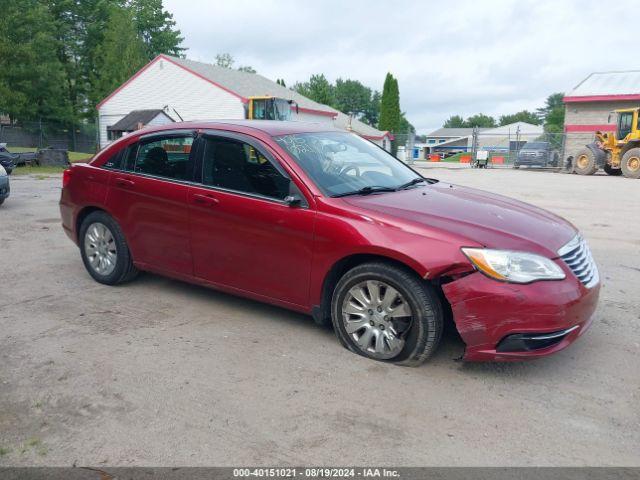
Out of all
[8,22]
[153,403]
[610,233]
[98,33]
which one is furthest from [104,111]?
[153,403]

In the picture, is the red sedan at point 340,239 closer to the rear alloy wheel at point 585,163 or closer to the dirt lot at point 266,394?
the dirt lot at point 266,394

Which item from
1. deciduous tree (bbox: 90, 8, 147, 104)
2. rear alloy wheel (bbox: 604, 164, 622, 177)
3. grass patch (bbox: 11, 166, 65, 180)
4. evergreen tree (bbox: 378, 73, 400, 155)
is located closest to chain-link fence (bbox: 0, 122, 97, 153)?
→ deciduous tree (bbox: 90, 8, 147, 104)

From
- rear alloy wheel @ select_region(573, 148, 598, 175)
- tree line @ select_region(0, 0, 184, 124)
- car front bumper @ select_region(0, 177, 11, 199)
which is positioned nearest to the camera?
car front bumper @ select_region(0, 177, 11, 199)

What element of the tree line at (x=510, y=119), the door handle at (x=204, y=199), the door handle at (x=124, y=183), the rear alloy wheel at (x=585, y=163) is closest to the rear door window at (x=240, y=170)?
the door handle at (x=204, y=199)

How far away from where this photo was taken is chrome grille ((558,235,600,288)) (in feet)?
11.5

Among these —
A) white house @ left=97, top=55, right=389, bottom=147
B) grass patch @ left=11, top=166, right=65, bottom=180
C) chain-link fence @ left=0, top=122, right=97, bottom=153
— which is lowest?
grass patch @ left=11, top=166, right=65, bottom=180

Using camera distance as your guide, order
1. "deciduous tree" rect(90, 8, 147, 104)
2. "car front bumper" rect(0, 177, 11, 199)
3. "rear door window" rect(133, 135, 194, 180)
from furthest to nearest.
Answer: "deciduous tree" rect(90, 8, 147, 104), "car front bumper" rect(0, 177, 11, 199), "rear door window" rect(133, 135, 194, 180)

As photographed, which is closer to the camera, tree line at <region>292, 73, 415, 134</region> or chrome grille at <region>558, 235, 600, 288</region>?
chrome grille at <region>558, 235, 600, 288</region>

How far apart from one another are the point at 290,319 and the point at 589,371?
2228mm

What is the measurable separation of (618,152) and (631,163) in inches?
56.3

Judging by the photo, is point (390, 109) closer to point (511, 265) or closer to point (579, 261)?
point (579, 261)

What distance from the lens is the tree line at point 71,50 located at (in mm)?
32094

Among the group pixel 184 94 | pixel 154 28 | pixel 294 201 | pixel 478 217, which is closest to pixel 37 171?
pixel 184 94

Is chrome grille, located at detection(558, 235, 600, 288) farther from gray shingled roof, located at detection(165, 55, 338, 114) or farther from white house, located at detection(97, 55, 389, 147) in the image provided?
gray shingled roof, located at detection(165, 55, 338, 114)
